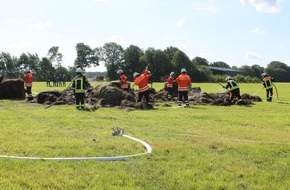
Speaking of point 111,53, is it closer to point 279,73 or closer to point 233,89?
point 279,73

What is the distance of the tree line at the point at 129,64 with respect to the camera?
11100 centimetres

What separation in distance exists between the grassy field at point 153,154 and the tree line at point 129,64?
83862mm

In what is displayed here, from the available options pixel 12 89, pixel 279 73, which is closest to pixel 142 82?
pixel 12 89

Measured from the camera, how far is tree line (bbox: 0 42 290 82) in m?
111

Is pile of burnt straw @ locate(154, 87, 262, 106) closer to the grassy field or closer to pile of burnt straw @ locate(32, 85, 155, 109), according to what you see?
pile of burnt straw @ locate(32, 85, 155, 109)

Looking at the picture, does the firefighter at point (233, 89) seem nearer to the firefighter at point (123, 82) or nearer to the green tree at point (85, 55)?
the firefighter at point (123, 82)

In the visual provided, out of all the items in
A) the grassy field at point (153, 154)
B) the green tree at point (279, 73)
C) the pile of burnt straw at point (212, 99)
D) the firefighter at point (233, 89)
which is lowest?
the grassy field at point (153, 154)

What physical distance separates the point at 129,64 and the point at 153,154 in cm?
10669

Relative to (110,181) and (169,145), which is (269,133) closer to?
(169,145)

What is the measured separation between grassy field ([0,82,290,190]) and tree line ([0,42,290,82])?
8386cm

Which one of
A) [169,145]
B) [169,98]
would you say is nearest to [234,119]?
[169,145]

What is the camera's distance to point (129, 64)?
115062 millimetres

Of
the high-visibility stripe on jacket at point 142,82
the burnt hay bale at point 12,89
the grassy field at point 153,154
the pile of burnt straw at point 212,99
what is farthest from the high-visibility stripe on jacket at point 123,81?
the grassy field at point 153,154

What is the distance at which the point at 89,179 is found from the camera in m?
6.93
